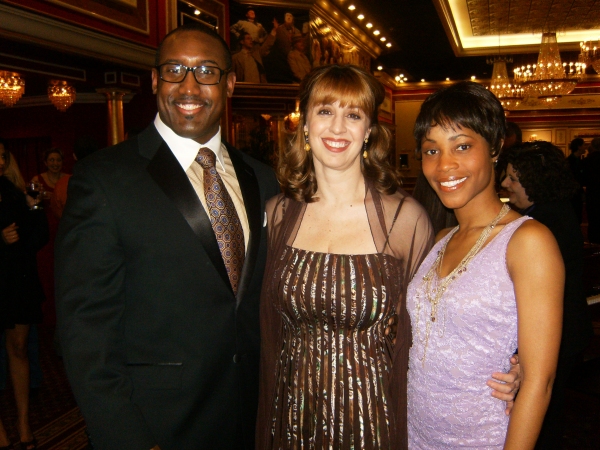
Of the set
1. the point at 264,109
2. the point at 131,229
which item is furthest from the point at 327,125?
the point at 264,109

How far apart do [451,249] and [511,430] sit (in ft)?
1.98

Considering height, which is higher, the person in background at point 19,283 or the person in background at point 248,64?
the person in background at point 248,64

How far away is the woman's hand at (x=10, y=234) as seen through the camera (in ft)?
10.9

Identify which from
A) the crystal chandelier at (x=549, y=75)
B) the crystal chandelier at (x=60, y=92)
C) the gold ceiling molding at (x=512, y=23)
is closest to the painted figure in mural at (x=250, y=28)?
the crystal chandelier at (x=60, y=92)

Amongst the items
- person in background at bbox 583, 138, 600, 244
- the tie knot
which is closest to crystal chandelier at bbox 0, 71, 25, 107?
the tie knot

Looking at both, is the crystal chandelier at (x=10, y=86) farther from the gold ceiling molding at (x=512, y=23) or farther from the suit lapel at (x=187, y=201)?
the suit lapel at (x=187, y=201)

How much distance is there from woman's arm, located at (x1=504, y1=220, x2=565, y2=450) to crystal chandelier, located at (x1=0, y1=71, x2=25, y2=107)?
26.9ft

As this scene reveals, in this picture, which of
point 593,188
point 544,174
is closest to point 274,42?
point 593,188

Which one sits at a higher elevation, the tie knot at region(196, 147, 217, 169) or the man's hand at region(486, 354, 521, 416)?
the tie knot at region(196, 147, 217, 169)

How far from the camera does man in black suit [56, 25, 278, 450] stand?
4.90ft

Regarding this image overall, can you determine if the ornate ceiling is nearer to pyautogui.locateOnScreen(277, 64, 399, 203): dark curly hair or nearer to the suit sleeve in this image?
pyautogui.locateOnScreen(277, 64, 399, 203): dark curly hair

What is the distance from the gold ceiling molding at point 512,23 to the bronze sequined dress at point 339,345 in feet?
29.2

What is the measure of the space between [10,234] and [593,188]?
7.58m

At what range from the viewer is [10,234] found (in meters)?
3.34
